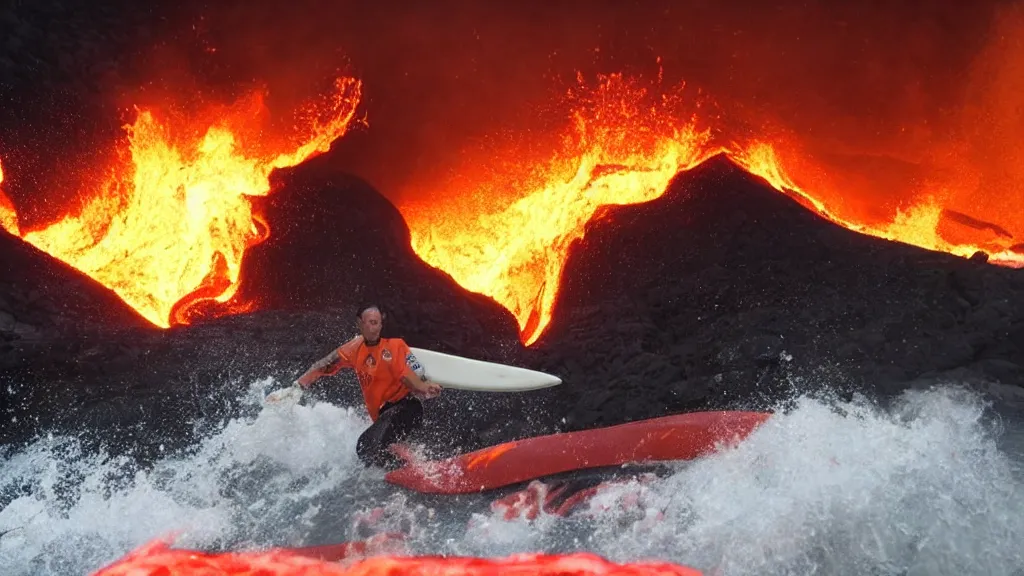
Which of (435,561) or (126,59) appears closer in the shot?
(435,561)

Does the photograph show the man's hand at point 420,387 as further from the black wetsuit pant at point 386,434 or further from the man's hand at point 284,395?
the man's hand at point 284,395

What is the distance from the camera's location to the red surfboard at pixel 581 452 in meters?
5.39

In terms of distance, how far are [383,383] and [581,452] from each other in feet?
5.09

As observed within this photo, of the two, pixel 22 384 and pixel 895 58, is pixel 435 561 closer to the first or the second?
pixel 22 384

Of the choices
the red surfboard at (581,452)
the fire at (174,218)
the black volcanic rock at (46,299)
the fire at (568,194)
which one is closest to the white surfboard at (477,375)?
the red surfboard at (581,452)

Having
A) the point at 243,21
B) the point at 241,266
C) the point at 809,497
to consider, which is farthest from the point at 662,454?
the point at 243,21

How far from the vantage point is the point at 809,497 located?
4.61 m

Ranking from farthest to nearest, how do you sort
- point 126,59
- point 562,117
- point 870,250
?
1. point 562,117
2. point 126,59
3. point 870,250

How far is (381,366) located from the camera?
5734 millimetres

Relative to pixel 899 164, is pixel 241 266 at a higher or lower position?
lower

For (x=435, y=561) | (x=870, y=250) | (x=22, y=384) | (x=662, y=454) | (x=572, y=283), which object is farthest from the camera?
(x=572, y=283)

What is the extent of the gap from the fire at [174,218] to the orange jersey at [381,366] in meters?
3.19

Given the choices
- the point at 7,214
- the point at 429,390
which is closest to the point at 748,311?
the point at 429,390

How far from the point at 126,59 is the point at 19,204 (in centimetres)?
205
